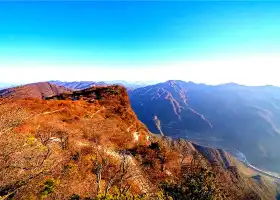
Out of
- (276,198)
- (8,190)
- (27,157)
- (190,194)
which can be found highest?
(27,157)

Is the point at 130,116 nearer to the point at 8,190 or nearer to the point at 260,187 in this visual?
the point at 8,190

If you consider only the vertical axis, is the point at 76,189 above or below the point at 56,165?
below

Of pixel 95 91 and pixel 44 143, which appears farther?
pixel 95 91

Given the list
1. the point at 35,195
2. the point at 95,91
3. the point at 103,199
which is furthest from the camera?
the point at 95,91

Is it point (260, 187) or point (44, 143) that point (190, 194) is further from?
point (260, 187)

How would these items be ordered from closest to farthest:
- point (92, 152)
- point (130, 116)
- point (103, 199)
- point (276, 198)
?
point (103, 199), point (92, 152), point (130, 116), point (276, 198)

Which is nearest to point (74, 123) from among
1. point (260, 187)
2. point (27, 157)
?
point (27, 157)

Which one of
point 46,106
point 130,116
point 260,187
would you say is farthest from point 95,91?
point 260,187
